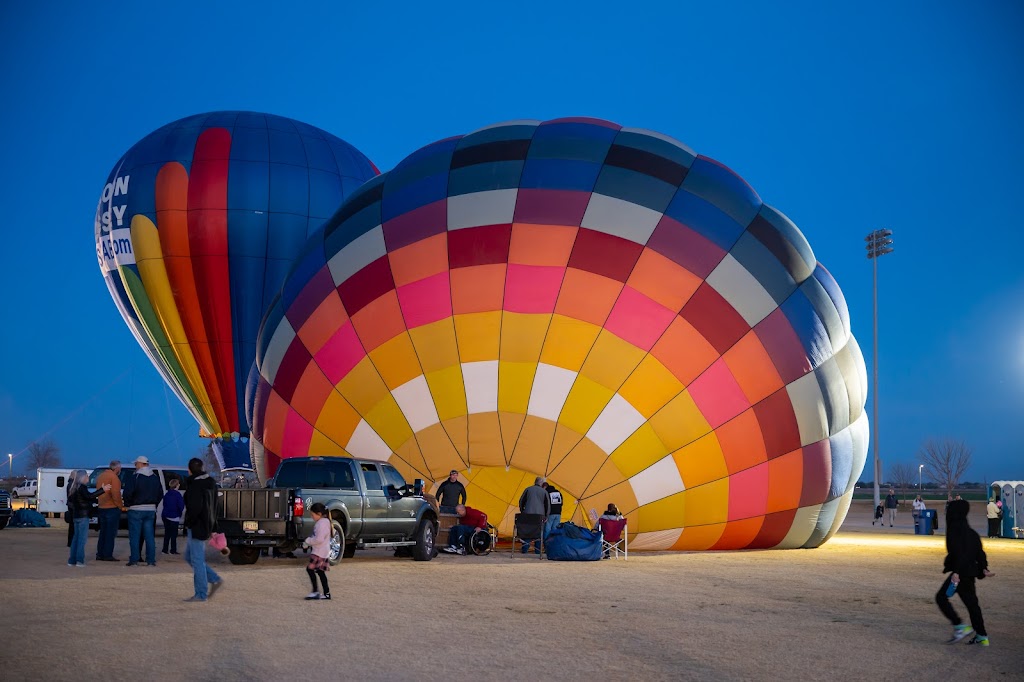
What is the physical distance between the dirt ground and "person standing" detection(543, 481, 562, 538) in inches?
41.2

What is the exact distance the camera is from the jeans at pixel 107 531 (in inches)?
586

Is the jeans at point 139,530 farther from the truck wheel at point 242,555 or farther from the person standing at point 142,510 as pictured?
the truck wheel at point 242,555

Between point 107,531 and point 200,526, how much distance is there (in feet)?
18.4

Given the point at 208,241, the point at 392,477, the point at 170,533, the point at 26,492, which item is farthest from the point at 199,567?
the point at 26,492

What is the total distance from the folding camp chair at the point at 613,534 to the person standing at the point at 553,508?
1.97ft

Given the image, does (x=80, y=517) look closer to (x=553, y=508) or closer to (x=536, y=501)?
(x=536, y=501)

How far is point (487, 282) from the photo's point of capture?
53.3 feet

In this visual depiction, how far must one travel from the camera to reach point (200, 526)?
10227 millimetres

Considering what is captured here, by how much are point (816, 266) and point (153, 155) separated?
65.2 feet

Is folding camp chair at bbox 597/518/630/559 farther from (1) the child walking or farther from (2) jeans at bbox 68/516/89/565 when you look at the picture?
(2) jeans at bbox 68/516/89/565

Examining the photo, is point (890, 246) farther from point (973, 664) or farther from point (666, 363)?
point (973, 664)

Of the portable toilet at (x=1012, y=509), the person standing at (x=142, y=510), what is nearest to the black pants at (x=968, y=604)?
the person standing at (x=142, y=510)

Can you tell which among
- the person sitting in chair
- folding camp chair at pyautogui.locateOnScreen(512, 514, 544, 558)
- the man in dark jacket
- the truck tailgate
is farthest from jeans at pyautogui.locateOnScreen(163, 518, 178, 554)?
the man in dark jacket

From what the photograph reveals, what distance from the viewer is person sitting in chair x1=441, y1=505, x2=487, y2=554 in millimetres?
16172
